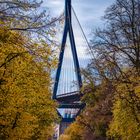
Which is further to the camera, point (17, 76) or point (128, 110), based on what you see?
point (128, 110)

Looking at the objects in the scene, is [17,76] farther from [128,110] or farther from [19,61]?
[128,110]

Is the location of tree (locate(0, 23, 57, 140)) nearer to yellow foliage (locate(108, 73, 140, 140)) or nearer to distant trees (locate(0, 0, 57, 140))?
distant trees (locate(0, 0, 57, 140))

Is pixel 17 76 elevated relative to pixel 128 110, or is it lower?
elevated

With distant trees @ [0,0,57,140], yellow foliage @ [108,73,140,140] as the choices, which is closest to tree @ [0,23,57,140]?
distant trees @ [0,0,57,140]

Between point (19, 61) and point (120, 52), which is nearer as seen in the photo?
point (19, 61)

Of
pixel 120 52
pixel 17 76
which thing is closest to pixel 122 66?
pixel 120 52

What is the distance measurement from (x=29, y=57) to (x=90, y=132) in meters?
34.3

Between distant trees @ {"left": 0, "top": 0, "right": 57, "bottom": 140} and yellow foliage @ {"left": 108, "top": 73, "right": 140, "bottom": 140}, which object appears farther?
yellow foliage @ {"left": 108, "top": 73, "right": 140, "bottom": 140}

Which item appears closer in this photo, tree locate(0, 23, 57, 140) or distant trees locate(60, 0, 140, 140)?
tree locate(0, 23, 57, 140)

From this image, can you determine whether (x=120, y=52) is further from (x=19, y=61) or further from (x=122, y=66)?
(x=19, y=61)

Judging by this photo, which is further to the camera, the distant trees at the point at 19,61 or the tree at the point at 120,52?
the tree at the point at 120,52

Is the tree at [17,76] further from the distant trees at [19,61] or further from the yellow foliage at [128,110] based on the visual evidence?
the yellow foliage at [128,110]

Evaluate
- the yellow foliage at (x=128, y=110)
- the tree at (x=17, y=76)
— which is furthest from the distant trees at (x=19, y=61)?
the yellow foliage at (x=128, y=110)

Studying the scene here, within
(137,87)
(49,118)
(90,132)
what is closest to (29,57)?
(137,87)
